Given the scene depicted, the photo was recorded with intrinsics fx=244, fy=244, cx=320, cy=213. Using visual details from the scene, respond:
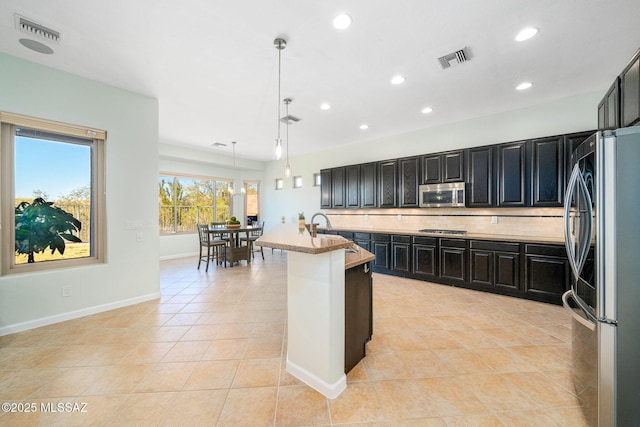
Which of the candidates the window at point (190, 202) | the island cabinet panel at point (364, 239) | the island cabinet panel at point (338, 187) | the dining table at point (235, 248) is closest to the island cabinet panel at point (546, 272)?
the island cabinet panel at point (364, 239)

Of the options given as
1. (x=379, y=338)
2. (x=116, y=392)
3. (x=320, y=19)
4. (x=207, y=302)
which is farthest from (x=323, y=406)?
(x=320, y=19)

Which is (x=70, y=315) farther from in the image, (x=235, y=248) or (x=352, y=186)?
(x=352, y=186)

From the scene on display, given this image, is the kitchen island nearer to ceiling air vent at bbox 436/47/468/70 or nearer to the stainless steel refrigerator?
the stainless steel refrigerator

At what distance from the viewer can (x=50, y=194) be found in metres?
2.94

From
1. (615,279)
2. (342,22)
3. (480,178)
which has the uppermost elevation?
(342,22)

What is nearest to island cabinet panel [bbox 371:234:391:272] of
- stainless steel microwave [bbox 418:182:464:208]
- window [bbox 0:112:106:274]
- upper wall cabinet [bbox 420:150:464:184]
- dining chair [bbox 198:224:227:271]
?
stainless steel microwave [bbox 418:182:464:208]

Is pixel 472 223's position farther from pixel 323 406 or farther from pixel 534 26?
pixel 323 406

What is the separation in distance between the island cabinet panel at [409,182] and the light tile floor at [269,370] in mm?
2083

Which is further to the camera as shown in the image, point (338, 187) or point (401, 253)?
point (338, 187)

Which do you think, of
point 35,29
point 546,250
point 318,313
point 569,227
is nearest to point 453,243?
point 546,250

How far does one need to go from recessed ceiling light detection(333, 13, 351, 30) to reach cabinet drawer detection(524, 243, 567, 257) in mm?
3601

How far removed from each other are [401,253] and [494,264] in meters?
1.43

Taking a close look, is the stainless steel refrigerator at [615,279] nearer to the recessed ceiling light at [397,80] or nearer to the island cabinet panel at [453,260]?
the recessed ceiling light at [397,80]

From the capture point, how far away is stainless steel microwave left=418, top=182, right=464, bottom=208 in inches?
164
